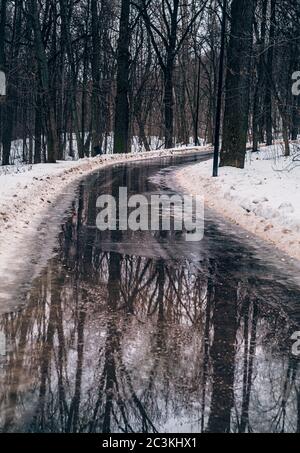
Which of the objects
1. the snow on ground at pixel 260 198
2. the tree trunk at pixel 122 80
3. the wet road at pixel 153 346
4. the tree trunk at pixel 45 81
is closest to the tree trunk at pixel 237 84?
the snow on ground at pixel 260 198

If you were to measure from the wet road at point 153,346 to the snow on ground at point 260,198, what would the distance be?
4.66 ft

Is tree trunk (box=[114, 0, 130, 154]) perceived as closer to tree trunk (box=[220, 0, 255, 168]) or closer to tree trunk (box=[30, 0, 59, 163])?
tree trunk (box=[30, 0, 59, 163])

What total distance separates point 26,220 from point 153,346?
6.24m

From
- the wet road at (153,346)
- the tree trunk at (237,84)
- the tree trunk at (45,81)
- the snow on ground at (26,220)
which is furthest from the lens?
the tree trunk at (45,81)

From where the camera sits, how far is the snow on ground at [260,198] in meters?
9.75

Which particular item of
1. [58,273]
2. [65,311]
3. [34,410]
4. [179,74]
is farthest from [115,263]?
[179,74]

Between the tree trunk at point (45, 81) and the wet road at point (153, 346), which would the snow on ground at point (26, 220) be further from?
the tree trunk at point (45, 81)

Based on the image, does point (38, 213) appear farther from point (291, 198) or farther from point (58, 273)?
point (291, 198)

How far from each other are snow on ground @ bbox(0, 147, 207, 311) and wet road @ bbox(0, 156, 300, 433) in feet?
1.09

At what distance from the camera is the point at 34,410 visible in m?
3.62

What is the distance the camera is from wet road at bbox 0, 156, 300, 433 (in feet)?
12.0

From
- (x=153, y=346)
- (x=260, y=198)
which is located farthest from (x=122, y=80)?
(x=153, y=346)

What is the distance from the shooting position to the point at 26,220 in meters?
10.4

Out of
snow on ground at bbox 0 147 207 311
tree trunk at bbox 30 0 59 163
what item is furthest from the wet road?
tree trunk at bbox 30 0 59 163
